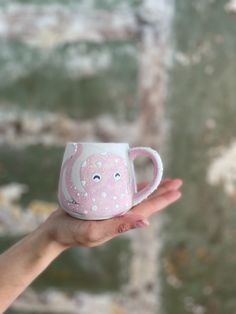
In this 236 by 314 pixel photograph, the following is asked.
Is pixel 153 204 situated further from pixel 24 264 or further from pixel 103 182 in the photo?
pixel 24 264

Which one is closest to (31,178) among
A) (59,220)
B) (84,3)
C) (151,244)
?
(151,244)

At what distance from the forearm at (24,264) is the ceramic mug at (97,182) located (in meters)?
0.07

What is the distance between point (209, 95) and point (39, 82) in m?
0.48

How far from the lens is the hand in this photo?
0.78m

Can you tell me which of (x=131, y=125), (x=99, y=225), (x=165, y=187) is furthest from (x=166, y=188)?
(x=131, y=125)

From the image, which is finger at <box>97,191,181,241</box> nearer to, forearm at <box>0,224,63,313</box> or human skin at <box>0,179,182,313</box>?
human skin at <box>0,179,182,313</box>

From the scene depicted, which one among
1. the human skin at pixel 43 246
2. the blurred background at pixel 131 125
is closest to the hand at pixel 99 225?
the human skin at pixel 43 246

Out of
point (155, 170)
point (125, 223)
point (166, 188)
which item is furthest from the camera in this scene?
point (166, 188)

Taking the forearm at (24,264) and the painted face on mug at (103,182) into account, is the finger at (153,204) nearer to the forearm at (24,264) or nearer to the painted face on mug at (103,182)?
the painted face on mug at (103,182)

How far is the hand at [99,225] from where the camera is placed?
30.5 inches

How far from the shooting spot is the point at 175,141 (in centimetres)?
143

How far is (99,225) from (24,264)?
0.17 m

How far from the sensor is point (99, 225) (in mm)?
807

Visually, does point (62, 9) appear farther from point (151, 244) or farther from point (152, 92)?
point (151, 244)
